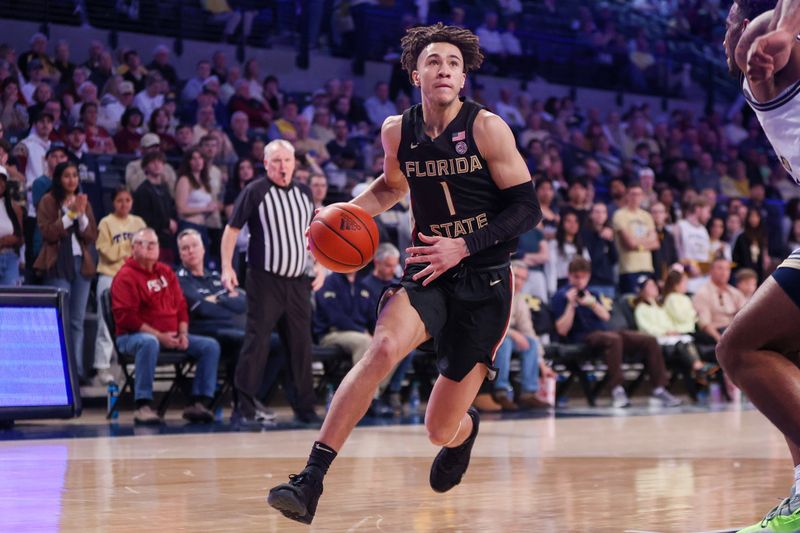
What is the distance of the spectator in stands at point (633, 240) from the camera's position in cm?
1255

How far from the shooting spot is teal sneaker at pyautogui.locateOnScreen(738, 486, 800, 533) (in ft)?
11.8

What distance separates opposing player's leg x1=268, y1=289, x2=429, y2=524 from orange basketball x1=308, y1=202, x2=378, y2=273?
34 cm

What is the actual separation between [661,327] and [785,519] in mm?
8941

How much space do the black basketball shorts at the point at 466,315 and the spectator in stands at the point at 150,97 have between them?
26.8 feet

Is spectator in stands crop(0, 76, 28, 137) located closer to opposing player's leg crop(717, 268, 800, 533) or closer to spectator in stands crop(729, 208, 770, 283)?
spectator in stands crop(729, 208, 770, 283)

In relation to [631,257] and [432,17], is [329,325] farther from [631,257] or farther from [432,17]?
[432,17]

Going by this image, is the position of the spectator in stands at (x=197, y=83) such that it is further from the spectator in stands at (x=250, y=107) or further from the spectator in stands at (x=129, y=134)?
the spectator in stands at (x=129, y=134)

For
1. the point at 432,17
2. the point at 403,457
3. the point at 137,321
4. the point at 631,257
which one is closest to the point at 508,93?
the point at 432,17

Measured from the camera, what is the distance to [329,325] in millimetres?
10367

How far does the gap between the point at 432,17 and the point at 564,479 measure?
12560 mm

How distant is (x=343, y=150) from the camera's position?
43.7 feet

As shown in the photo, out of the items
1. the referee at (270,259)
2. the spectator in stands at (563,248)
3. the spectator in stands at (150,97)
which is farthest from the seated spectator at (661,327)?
the spectator in stands at (150,97)

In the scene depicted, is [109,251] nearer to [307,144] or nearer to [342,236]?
[307,144]

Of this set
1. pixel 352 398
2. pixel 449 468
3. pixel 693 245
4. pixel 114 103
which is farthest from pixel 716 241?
pixel 352 398
